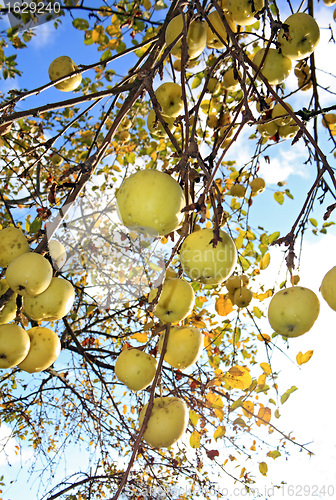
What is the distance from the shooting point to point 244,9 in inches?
73.6

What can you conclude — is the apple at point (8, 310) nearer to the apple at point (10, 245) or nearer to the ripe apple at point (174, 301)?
the apple at point (10, 245)

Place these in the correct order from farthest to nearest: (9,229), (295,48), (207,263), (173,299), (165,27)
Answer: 1. (165,27)
2. (295,48)
3. (9,229)
4. (173,299)
5. (207,263)

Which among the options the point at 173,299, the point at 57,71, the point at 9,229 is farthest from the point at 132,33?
the point at 173,299

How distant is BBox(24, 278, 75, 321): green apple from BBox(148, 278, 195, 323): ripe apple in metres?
0.44

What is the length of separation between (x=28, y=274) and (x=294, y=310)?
3.51ft

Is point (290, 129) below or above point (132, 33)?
below

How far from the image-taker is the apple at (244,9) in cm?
186

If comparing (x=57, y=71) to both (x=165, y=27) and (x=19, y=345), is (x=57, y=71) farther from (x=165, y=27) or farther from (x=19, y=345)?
(x=19, y=345)

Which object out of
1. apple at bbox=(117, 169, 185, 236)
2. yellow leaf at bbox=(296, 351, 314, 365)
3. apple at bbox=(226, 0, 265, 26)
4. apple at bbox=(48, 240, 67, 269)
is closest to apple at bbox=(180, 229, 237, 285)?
apple at bbox=(117, 169, 185, 236)

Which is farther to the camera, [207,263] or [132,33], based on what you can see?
[132,33]

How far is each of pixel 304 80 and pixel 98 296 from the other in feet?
13.9

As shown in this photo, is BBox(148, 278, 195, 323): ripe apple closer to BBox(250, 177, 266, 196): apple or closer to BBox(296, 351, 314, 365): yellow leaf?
BBox(296, 351, 314, 365): yellow leaf

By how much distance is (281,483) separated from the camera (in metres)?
4.86

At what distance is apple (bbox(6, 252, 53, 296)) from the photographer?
137 centimetres
